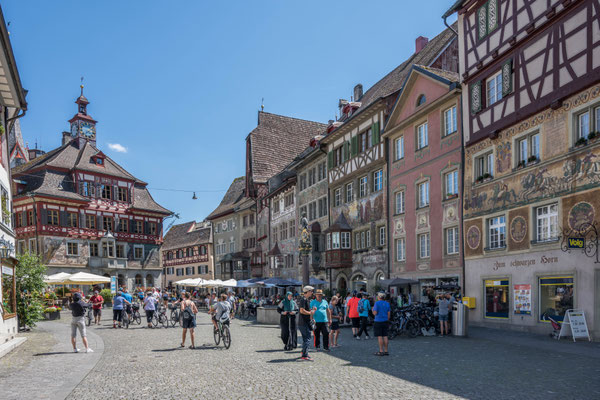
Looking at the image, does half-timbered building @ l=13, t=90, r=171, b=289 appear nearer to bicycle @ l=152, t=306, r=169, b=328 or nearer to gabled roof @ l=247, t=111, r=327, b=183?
gabled roof @ l=247, t=111, r=327, b=183

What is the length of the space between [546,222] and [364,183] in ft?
49.4

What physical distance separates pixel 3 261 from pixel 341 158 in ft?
72.5

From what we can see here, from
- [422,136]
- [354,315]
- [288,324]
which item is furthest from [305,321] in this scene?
[422,136]

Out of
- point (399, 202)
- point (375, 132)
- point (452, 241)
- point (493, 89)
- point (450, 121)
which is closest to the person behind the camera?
point (493, 89)

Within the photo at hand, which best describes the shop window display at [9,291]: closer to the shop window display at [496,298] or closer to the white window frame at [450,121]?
the shop window display at [496,298]

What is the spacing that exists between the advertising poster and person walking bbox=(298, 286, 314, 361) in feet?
29.4

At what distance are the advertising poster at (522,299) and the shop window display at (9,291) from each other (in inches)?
683

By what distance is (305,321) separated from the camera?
13.5 m

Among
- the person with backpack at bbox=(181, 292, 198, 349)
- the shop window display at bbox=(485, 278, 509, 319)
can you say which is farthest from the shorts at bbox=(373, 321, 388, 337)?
the shop window display at bbox=(485, 278, 509, 319)

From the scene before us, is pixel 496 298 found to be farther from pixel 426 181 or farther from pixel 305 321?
pixel 305 321

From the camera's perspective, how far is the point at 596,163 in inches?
649

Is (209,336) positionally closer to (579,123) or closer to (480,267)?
(480,267)

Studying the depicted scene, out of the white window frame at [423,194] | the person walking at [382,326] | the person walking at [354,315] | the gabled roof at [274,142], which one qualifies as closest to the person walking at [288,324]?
the person walking at [382,326]

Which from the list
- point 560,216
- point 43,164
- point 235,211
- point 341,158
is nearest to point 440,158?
point 560,216
